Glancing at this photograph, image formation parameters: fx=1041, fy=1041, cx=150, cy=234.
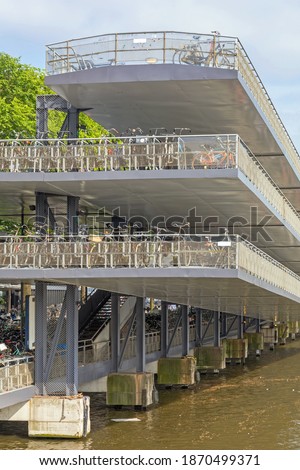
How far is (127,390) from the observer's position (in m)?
40.0

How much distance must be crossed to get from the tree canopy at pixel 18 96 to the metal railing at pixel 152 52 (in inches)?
996

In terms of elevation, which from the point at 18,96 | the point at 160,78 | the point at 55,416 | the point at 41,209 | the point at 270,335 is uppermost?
the point at 18,96

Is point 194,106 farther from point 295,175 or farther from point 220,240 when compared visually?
point 295,175

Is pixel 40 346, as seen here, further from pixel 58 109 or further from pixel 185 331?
pixel 185 331

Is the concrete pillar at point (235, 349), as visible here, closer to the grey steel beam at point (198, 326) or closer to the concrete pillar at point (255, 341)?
the grey steel beam at point (198, 326)

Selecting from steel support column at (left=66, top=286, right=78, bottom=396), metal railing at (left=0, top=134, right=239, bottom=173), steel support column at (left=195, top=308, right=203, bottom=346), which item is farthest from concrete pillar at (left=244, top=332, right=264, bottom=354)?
metal railing at (left=0, top=134, right=239, bottom=173)

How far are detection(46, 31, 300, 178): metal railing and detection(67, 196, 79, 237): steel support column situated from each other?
434 cm

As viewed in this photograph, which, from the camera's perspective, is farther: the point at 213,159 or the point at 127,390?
the point at 127,390

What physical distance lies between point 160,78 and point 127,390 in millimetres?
13137

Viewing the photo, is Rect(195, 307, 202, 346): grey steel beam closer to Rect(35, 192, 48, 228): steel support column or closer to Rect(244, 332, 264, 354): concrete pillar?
Rect(244, 332, 264, 354): concrete pillar

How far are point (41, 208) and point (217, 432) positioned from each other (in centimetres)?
994

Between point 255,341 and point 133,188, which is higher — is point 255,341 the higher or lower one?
the lower one

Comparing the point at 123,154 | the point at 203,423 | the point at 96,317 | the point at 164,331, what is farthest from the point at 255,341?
the point at 123,154

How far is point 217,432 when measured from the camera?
3625 cm
